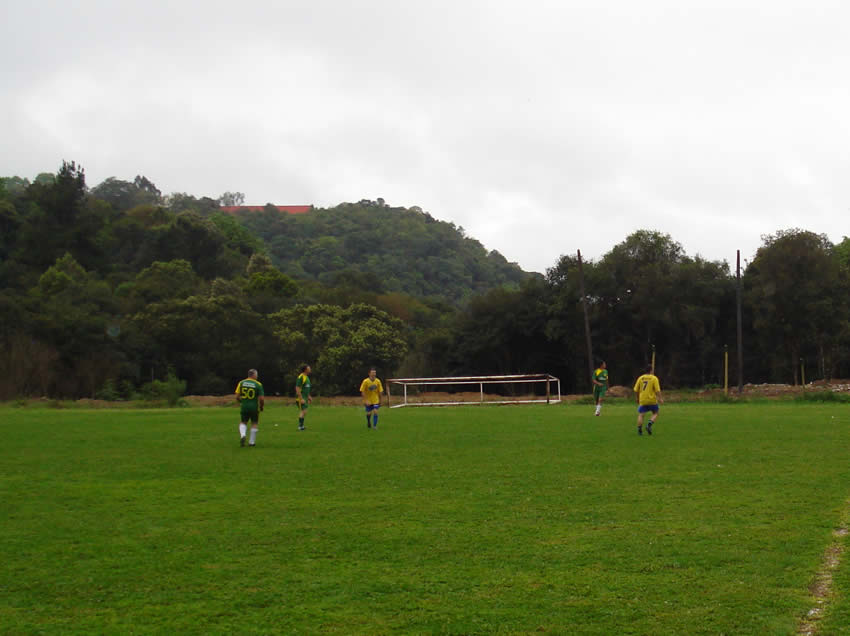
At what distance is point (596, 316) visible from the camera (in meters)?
59.3

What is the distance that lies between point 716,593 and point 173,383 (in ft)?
134

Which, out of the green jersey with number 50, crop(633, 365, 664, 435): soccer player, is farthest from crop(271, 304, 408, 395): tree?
the green jersey with number 50

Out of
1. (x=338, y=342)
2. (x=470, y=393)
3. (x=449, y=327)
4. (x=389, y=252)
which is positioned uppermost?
(x=389, y=252)

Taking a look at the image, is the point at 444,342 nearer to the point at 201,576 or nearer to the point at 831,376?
the point at 831,376

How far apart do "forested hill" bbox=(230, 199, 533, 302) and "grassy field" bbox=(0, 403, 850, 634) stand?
9139 cm

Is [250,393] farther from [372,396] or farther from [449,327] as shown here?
[449,327]

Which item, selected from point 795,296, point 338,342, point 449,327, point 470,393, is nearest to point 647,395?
point 470,393

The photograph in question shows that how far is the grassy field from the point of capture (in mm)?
6461

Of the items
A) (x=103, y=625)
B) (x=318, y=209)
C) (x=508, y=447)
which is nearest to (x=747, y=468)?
(x=508, y=447)

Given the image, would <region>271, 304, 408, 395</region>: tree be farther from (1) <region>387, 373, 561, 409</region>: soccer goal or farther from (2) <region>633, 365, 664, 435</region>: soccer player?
(2) <region>633, 365, 664, 435</region>: soccer player

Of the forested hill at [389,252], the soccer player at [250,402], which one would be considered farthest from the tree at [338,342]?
the forested hill at [389,252]

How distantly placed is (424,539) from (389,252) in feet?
396

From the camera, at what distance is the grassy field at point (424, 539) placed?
646 cm

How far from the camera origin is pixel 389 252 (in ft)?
423
